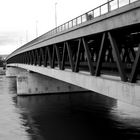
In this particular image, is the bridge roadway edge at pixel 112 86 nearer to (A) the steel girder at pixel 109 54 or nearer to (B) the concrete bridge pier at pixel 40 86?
(A) the steel girder at pixel 109 54

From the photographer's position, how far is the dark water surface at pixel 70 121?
23859 mm

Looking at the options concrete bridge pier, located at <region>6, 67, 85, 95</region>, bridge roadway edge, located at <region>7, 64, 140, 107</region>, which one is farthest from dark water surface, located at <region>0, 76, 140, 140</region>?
concrete bridge pier, located at <region>6, 67, 85, 95</region>

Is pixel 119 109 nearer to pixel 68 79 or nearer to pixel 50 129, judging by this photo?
pixel 50 129

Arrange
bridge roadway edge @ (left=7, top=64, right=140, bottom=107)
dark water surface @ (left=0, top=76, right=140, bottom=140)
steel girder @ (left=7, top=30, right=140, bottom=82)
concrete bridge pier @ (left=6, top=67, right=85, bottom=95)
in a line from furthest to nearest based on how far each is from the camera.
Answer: concrete bridge pier @ (left=6, top=67, right=85, bottom=95), dark water surface @ (left=0, top=76, right=140, bottom=140), steel girder @ (left=7, top=30, right=140, bottom=82), bridge roadway edge @ (left=7, top=64, right=140, bottom=107)

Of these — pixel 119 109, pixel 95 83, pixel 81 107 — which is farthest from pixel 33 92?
pixel 95 83

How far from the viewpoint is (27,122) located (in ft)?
97.1

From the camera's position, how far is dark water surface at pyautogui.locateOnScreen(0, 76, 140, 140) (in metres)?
23.9

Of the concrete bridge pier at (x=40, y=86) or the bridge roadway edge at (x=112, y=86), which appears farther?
the concrete bridge pier at (x=40, y=86)

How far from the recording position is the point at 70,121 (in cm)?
2920

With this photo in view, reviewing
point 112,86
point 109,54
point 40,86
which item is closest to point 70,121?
point 109,54

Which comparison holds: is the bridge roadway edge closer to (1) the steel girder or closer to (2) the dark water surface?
(1) the steel girder

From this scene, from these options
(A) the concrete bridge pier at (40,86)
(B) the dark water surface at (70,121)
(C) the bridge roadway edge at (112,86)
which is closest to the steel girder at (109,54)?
(C) the bridge roadway edge at (112,86)

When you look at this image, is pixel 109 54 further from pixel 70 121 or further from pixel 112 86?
pixel 112 86

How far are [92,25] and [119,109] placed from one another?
22.2 m
